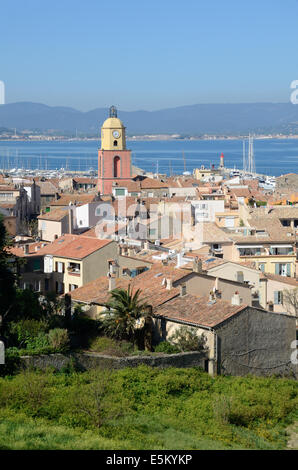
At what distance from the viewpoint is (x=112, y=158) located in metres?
70.7

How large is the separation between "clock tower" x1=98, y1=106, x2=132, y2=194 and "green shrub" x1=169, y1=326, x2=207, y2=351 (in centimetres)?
5026

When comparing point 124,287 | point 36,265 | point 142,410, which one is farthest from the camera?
point 36,265

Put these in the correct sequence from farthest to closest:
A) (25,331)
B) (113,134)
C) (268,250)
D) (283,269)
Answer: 1. (113,134)
2. (268,250)
3. (283,269)
4. (25,331)

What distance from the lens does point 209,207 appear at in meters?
50.2

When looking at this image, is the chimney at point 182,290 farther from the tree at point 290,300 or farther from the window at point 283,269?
the window at point 283,269

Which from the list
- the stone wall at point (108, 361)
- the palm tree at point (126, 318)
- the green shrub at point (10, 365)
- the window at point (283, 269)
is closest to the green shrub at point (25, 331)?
the stone wall at point (108, 361)

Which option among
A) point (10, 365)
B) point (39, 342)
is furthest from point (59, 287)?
point (10, 365)

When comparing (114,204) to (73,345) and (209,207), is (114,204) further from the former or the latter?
(73,345)

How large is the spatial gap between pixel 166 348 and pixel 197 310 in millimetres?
1217

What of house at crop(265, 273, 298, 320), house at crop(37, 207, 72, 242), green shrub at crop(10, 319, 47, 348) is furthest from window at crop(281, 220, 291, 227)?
green shrub at crop(10, 319, 47, 348)

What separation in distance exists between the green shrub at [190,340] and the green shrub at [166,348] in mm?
135

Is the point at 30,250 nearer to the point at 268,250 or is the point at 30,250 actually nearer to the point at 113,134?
the point at 268,250

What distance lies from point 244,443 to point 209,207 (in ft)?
119

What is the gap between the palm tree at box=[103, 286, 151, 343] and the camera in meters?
19.1
